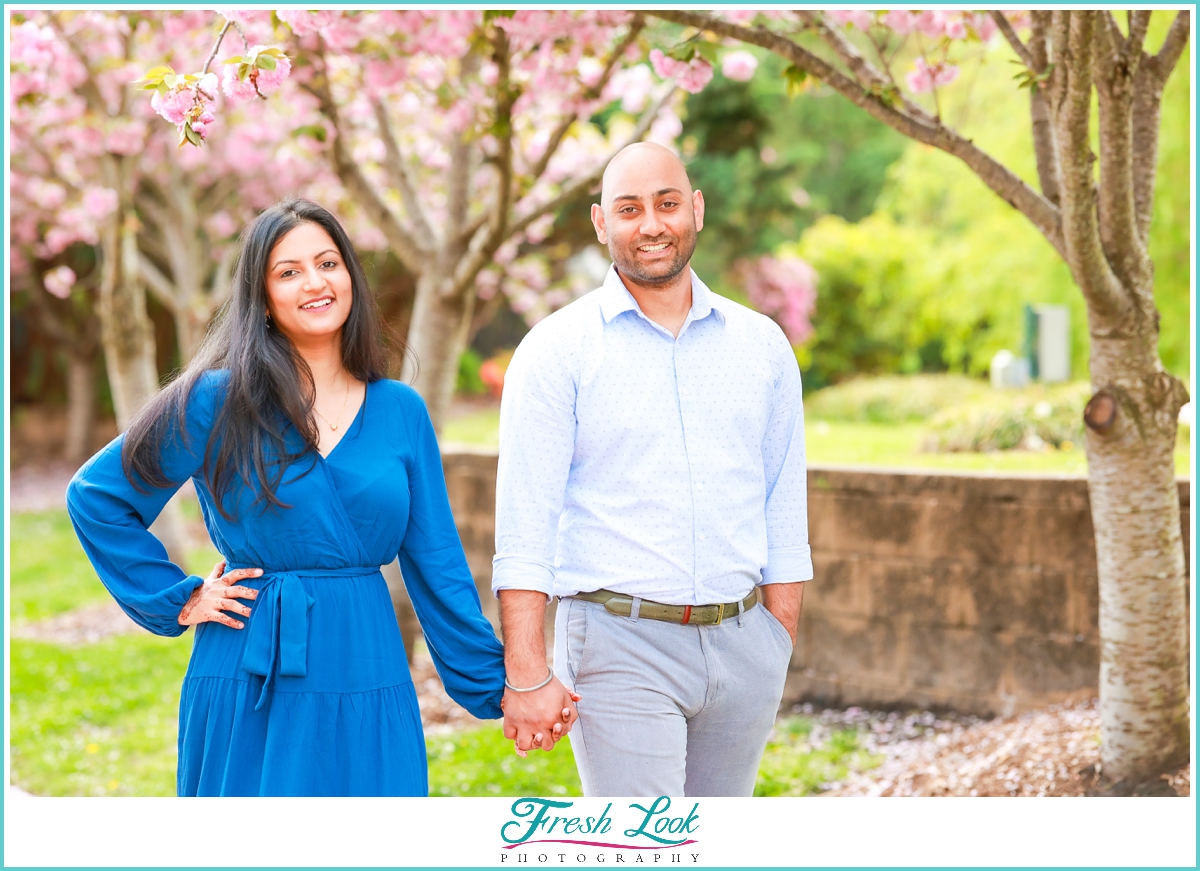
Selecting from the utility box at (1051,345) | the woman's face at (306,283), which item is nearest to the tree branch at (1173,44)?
the woman's face at (306,283)

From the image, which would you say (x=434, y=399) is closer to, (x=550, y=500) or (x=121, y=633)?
(x=550, y=500)

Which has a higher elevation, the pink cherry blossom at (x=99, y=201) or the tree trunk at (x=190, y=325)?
the pink cherry blossom at (x=99, y=201)

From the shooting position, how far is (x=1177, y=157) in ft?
31.1

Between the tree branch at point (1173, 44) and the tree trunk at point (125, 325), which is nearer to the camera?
the tree branch at point (1173, 44)

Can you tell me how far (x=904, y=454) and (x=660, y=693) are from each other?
16.0 feet

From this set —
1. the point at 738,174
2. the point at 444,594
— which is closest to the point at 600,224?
the point at 444,594

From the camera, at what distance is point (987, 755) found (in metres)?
4.04

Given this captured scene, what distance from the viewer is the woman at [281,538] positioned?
7.32ft

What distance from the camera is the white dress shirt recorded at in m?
2.28

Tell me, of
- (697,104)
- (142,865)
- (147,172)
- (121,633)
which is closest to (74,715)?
(121,633)

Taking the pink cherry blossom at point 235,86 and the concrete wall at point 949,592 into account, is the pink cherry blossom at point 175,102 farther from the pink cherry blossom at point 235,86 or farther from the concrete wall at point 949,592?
the concrete wall at point 949,592

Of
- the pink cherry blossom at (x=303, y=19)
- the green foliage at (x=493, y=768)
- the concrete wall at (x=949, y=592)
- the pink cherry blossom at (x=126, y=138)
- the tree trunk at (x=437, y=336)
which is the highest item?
the pink cherry blossom at (x=126, y=138)

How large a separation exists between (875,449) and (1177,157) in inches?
182

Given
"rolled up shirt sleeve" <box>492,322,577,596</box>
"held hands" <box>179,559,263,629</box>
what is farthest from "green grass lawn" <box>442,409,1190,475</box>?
"held hands" <box>179,559,263,629</box>
